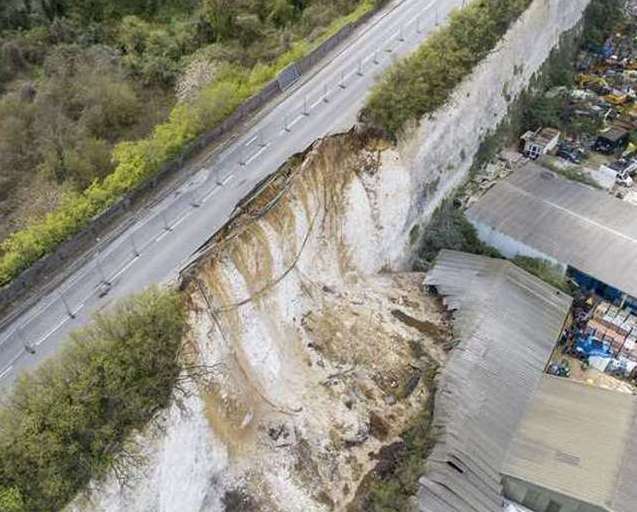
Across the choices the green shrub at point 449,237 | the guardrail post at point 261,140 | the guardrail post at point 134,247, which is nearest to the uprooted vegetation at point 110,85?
the guardrail post at point 134,247

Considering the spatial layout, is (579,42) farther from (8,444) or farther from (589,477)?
(8,444)

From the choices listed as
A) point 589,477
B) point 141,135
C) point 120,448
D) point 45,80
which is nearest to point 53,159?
point 141,135

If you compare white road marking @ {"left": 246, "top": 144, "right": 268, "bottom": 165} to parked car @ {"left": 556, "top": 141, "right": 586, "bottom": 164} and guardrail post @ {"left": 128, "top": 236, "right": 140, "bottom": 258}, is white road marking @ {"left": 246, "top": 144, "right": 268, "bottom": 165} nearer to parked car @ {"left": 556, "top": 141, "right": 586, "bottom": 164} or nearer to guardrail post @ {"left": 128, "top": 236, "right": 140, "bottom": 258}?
guardrail post @ {"left": 128, "top": 236, "right": 140, "bottom": 258}

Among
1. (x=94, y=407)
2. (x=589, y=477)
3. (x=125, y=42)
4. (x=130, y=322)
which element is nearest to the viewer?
(x=94, y=407)

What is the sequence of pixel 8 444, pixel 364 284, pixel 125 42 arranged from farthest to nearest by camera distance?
pixel 125 42, pixel 364 284, pixel 8 444

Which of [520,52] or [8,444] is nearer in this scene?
[8,444]

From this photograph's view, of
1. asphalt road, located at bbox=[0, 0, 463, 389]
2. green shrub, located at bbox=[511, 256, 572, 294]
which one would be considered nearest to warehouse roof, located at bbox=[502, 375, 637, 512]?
green shrub, located at bbox=[511, 256, 572, 294]
